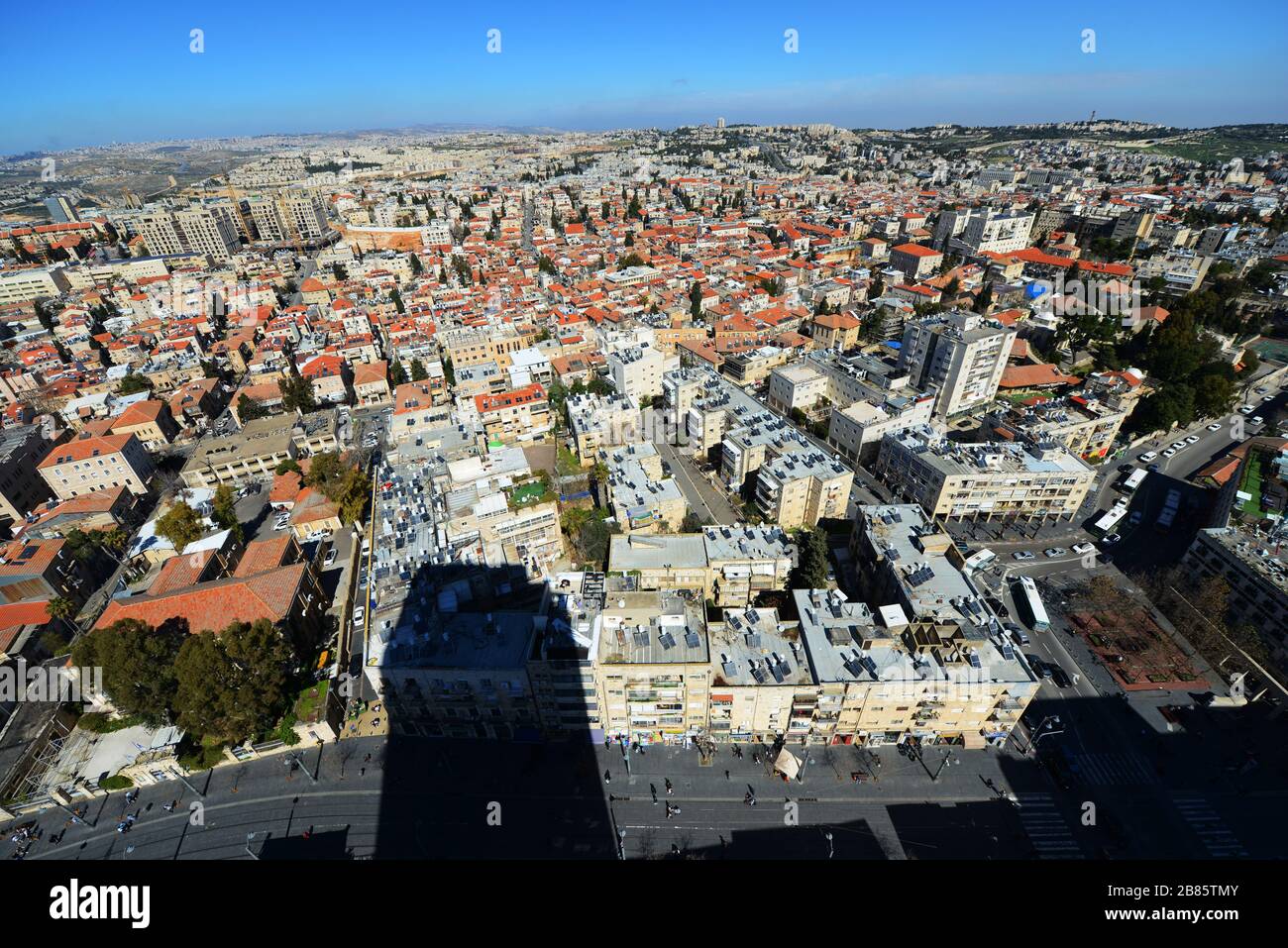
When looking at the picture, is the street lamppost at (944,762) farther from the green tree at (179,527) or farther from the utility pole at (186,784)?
the green tree at (179,527)

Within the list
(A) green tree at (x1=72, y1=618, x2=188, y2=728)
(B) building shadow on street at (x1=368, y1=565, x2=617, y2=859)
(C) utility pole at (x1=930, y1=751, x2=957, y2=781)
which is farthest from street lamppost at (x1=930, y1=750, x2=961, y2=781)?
(A) green tree at (x1=72, y1=618, x2=188, y2=728)

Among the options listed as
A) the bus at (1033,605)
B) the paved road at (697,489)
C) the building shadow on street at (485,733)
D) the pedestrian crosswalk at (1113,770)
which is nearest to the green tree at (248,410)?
the building shadow on street at (485,733)

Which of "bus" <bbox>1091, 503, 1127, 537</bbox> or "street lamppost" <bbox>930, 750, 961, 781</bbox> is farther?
"bus" <bbox>1091, 503, 1127, 537</bbox>

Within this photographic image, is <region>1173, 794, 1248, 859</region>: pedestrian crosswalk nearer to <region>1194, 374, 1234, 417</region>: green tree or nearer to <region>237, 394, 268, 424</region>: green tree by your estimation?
<region>1194, 374, 1234, 417</region>: green tree

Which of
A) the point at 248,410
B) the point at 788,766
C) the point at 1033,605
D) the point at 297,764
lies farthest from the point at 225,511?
the point at 1033,605

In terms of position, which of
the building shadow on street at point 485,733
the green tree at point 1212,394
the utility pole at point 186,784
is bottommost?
the utility pole at point 186,784

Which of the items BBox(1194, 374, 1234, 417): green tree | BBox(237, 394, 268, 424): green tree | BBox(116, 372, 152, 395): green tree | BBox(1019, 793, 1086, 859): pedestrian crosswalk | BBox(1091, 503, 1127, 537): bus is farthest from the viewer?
BBox(116, 372, 152, 395): green tree

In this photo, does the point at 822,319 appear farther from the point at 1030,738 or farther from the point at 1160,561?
the point at 1030,738
